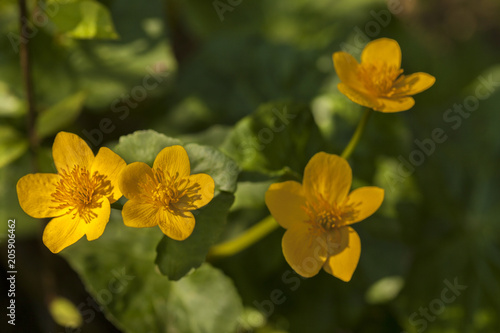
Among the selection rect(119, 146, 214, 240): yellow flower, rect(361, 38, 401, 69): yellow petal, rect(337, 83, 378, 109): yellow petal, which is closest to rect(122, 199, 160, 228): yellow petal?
rect(119, 146, 214, 240): yellow flower

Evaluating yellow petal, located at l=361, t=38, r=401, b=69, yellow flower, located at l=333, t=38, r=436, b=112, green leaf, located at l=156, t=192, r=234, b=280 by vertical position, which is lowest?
green leaf, located at l=156, t=192, r=234, b=280

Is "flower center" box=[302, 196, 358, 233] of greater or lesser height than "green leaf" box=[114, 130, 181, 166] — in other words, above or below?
below

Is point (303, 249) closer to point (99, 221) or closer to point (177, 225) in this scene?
point (177, 225)

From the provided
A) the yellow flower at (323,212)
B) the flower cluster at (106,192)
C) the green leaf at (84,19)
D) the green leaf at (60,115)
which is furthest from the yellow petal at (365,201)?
the green leaf at (60,115)

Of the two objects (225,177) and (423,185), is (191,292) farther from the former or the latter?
(423,185)

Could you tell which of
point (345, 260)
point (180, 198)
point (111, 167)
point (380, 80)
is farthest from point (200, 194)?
point (380, 80)

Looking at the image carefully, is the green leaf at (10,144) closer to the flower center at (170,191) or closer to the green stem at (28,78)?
the green stem at (28,78)

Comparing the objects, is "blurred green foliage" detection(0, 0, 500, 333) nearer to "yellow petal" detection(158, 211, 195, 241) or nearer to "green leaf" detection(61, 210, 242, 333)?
"green leaf" detection(61, 210, 242, 333)
